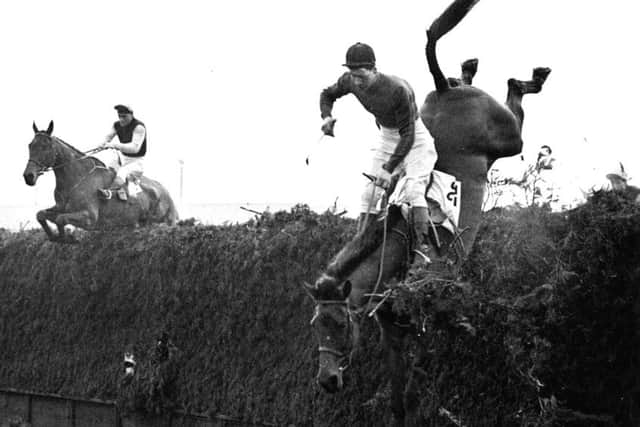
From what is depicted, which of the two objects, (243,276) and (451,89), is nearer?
(451,89)

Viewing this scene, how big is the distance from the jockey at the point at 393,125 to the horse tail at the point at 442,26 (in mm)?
728

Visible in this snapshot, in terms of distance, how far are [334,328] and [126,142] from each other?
33.3 ft

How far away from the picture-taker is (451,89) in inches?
396

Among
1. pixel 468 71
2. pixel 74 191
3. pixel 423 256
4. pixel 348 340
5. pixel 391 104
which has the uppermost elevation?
pixel 468 71

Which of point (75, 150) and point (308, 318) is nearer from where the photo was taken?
point (308, 318)

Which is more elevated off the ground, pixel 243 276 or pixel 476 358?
pixel 243 276

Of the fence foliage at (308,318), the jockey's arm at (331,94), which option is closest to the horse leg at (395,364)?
the fence foliage at (308,318)

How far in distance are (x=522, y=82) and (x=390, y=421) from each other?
375 cm

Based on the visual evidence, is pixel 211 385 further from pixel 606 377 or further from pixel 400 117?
pixel 606 377

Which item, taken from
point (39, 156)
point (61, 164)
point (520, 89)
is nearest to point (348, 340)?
point (520, 89)

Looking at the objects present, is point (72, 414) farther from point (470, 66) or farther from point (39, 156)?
point (470, 66)

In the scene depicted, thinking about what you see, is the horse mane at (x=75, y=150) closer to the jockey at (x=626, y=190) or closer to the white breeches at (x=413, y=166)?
the white breeches at (x=413, y=166)

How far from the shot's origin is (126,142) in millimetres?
17203

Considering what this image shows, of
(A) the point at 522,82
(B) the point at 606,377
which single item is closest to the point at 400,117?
(A) the point at 522,82
